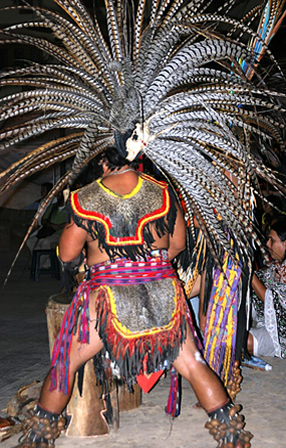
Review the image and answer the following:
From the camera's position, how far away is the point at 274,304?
4.90 metres

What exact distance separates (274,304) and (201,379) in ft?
6.78

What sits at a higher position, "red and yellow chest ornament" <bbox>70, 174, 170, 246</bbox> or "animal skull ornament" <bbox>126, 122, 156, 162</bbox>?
"animal skull ornament" <bbox>126, 122, 156, 162</bbox>

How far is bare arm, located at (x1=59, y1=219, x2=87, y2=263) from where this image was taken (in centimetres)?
298

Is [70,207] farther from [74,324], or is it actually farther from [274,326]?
[274,326]

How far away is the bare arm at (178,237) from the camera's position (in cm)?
321

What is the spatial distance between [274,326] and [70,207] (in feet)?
8.29

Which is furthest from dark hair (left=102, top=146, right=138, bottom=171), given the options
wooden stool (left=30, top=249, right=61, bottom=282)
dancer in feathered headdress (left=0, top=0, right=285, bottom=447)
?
wooden stool (left=30, top=249, right=61, bottom=282)

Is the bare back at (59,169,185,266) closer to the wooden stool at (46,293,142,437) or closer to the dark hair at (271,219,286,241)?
the wooden stool at (46,293,142,437)

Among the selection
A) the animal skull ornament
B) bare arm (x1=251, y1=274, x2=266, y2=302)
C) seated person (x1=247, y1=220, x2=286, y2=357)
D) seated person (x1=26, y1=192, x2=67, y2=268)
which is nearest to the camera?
the animal skull ornament

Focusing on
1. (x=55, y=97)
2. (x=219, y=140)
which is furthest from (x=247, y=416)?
(x=55, y=97)

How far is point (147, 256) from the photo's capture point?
10.1ft

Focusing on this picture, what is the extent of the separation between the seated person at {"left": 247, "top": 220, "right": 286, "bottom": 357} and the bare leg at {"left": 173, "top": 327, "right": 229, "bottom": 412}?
1921 mm

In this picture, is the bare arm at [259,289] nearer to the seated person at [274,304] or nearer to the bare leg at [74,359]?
the seated person at [274,304]

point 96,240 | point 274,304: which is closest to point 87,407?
point 96,240
